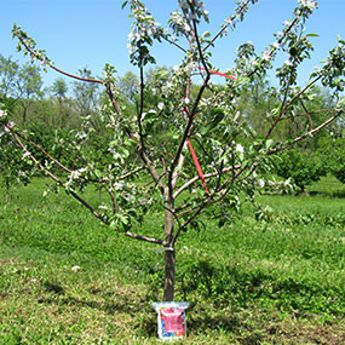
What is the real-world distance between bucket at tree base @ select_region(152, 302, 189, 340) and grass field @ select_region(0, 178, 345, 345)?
0.11 metres

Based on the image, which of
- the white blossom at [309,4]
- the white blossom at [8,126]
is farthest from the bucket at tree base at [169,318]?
the white blossom at [309,4]

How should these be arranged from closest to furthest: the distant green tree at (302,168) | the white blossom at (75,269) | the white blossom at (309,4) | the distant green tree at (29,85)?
the white blossom at (309,4), the white blossom at (75,269), the distant green tree at (302,168), the distant green tree at (29,85)

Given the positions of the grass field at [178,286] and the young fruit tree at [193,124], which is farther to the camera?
the grass field at [178,286]

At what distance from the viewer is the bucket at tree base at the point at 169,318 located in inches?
159

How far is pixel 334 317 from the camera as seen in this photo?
4.73 meters

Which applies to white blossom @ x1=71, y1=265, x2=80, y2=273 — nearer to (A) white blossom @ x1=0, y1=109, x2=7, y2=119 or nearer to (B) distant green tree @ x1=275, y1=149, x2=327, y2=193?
(A) white blossom @ x1=0, y1=109, x2=7, y2=119

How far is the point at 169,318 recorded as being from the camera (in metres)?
4.05

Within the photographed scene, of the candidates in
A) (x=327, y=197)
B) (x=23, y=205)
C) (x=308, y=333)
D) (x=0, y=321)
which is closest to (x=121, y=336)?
(x=0, y=321)

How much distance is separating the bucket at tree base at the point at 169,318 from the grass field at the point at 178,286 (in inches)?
4.5

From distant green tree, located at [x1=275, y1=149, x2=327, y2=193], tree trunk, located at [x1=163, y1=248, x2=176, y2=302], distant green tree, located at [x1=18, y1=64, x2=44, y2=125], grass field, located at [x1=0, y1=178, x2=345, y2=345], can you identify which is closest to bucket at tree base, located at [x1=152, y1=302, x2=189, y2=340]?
grass field, located at [x1=0, y1=178, x2=345, y2=345]

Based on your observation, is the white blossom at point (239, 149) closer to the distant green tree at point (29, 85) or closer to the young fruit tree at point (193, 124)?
the young fruit tree at point (193, 124)

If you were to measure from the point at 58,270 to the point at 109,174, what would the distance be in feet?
7.66

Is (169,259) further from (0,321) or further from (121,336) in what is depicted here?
(0,321)

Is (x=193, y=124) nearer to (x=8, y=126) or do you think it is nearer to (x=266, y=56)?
(x=266, y=56)
